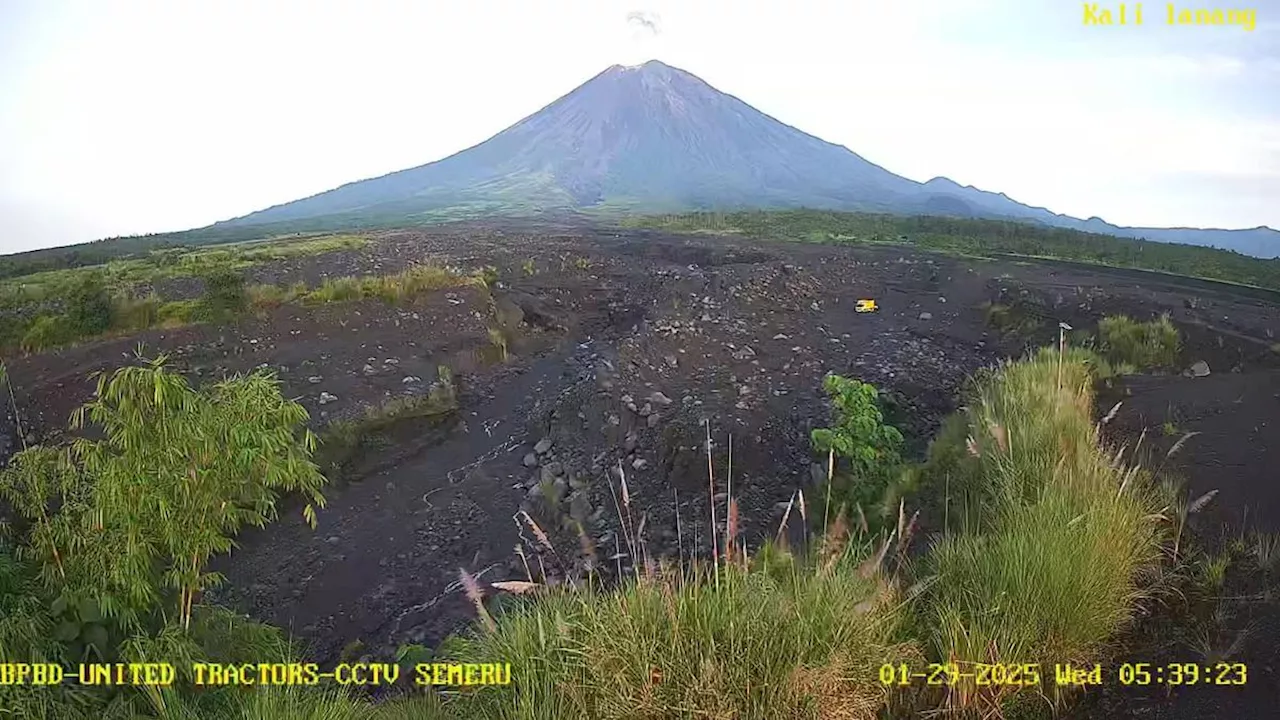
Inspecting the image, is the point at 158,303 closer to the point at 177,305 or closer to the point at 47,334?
the point at 177,305

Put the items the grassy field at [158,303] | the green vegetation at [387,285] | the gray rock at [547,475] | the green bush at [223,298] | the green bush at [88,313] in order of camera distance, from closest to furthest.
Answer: the gray rock at [547,475] → the grassy field at [158,303] → the green bush at [88,313] → the green bush at [223,298] → the green vegetation at [387,285]

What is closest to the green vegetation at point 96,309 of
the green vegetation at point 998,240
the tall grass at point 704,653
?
the tall grass at point 704,653

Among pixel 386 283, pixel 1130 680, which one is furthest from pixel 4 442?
pixel 1130 680

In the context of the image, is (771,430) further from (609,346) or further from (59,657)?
(59,657)

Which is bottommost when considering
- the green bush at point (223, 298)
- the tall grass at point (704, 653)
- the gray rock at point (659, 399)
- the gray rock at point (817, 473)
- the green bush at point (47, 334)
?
the gray rock at point (817, 473)

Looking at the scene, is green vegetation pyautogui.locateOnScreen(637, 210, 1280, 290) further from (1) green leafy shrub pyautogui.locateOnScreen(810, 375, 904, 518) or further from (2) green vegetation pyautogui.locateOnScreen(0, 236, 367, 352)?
(2) green vegetation pyautogui.locateOnScreen(0, 236, 367, 352)

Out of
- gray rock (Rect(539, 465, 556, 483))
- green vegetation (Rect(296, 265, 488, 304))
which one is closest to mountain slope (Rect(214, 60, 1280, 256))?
green vegetation (Rect(296, 265, 488, 304))

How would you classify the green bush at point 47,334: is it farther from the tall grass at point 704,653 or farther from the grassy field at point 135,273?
the tall grass at point 704,653
